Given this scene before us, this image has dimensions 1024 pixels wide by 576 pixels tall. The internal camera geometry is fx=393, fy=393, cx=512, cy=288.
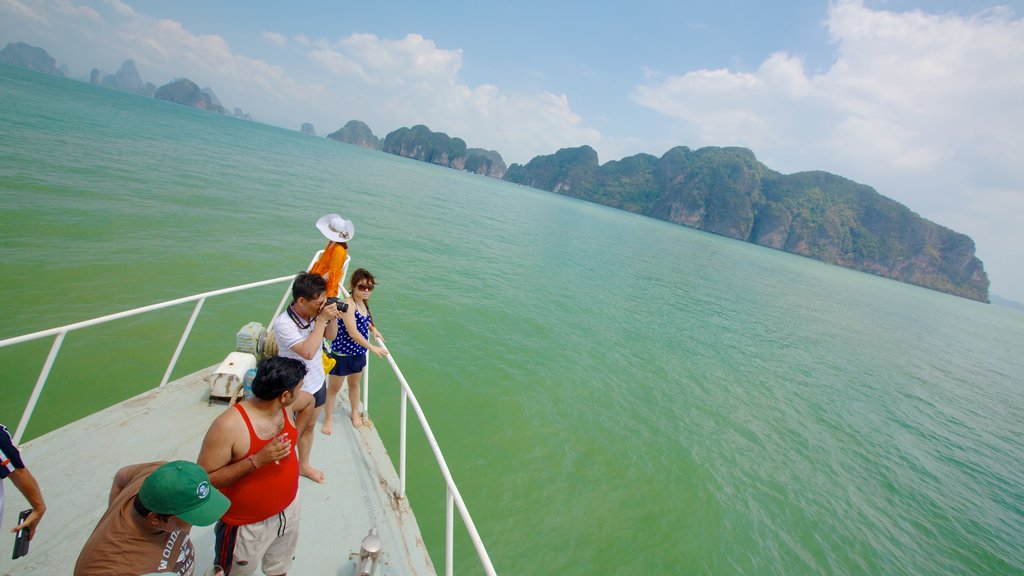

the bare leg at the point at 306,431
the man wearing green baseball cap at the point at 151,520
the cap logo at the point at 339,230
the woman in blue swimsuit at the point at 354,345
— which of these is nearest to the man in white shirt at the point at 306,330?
the bare leg at the point at 306,431

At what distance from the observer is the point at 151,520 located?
1761 mm

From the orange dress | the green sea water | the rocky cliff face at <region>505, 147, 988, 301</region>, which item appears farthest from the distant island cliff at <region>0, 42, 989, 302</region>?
the orange dress

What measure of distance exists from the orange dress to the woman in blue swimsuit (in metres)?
0.84

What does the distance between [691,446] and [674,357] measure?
16.2 feet

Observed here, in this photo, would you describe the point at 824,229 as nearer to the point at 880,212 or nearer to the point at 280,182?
the point at 880,212

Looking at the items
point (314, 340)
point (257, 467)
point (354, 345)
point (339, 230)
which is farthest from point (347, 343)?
point (257, 467)

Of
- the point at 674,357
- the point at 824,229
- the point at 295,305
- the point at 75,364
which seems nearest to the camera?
the point at 295,305

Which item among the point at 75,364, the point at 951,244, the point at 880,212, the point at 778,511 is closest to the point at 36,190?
the point at 75,364

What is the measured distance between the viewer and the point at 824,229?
470 ft

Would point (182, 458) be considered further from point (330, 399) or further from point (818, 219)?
point (818, 219)

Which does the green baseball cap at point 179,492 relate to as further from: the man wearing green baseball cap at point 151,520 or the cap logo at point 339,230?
the cap logo at point 339,230

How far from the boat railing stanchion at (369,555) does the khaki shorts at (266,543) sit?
1.61 ft

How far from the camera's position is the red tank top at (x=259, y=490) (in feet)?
7.57

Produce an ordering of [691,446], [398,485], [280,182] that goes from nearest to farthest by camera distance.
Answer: [398,485] → [691,446] → [280,182]
